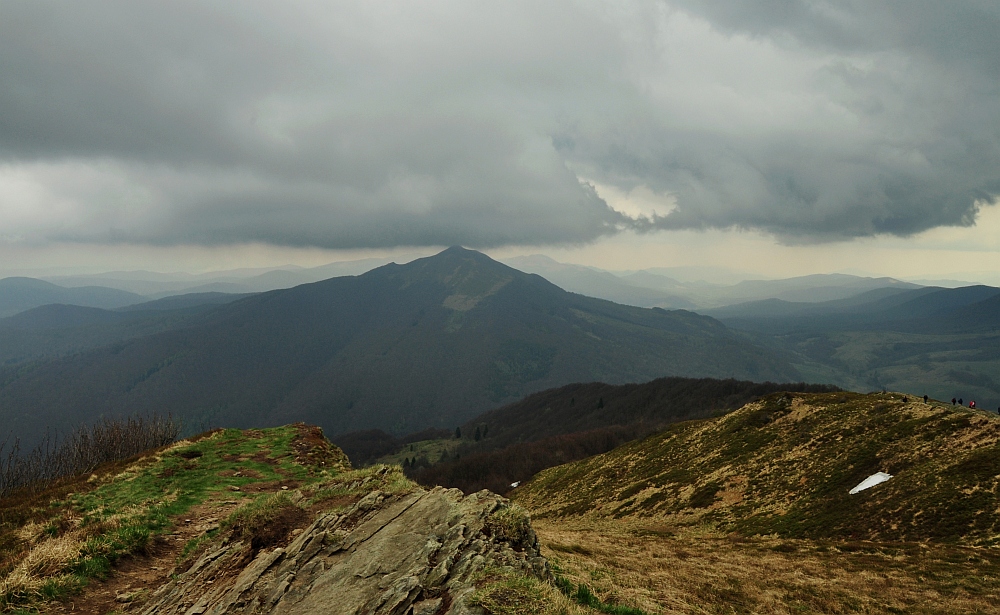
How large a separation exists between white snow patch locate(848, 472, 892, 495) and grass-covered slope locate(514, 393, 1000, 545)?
0.91 metres

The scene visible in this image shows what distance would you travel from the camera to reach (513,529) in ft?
53.5

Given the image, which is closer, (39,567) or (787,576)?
(39,567)

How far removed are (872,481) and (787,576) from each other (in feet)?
96.6

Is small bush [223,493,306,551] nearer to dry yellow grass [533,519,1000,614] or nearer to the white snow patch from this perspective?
dry yellow grass [533,519,1000,614]

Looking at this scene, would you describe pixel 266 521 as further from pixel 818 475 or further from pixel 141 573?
pixel 818 475

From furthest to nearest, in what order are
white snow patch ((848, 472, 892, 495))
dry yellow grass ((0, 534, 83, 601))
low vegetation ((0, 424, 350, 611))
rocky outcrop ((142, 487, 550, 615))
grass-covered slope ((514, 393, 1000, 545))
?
white snow patch ((848, 472, 892, 495)) → grass-covered slope ((514, 393, 1000, 545)) → low vegetation ((0, 424, 350, 611)) → dry yellow grass ((0, 534, 83, 601)) → rocky outcrop ((142, 487, 550, 615))

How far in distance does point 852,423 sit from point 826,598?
5307 cm

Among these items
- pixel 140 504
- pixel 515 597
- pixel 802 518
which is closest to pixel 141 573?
pixel 140 504

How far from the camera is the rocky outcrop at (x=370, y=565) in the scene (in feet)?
43.3

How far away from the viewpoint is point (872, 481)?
49.5 m

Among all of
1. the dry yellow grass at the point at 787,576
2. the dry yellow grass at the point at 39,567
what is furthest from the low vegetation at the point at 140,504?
the dry yellow grass at the point at 787,576

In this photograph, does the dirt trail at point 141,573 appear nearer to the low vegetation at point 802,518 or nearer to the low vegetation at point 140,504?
the low vegetation at point 140,504

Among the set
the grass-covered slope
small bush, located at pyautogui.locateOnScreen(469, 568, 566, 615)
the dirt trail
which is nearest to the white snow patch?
the grass-covered slope

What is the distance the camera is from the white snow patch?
4884cm
